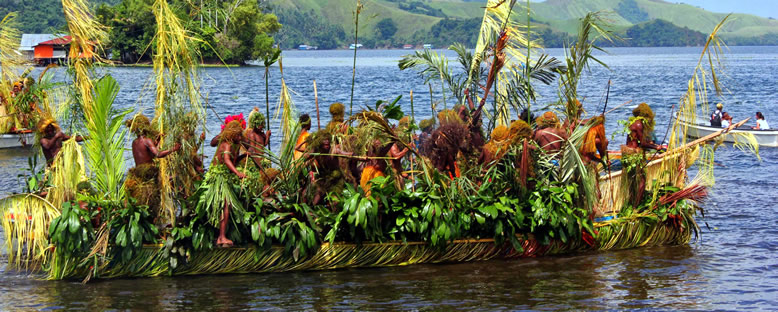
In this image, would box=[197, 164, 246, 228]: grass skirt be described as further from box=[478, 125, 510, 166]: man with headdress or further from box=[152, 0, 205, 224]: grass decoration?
box=[478, 125, 510, 166]: man with headdress

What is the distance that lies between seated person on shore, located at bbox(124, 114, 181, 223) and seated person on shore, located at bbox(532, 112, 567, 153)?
528 centimetres

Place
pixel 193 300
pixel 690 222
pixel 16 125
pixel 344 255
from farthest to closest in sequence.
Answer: pixel 16 125 < pixel 690 222 < pixel 344 255 < pixel 193 300

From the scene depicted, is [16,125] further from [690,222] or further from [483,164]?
[690,222]

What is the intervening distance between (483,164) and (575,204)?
1.55 m

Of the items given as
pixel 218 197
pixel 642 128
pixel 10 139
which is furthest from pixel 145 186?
pixel 10 139

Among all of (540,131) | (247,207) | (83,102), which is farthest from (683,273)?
(83,102)

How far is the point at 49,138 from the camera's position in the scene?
13.5 metres

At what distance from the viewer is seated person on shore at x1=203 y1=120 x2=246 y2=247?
10.5 meters

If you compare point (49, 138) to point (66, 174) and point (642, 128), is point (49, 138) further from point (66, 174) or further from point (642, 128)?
point (642, 128)

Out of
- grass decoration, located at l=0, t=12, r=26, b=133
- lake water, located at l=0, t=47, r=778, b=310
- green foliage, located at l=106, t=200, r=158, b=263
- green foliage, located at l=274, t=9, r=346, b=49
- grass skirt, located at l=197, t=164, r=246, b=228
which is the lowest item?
lake water, located at l=0, t=47, r=778, b=310

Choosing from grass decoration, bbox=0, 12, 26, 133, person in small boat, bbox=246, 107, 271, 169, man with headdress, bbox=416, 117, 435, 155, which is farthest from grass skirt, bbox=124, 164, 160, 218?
grass decoration, bbox=0, 12, 26, 133

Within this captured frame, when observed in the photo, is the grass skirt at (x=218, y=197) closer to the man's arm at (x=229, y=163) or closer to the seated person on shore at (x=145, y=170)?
the man's arm at (x=229, y=163)

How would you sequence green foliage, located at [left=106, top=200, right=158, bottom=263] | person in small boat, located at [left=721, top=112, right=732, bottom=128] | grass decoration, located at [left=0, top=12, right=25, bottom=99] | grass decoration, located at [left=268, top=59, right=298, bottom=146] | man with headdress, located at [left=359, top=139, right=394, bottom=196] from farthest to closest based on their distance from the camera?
person in small boat, located at [left=721, top=112, right=732, bottom=128], grass decoration, located at [left=0, top=12, right=25, bottom=99], grass decoration, located at [left=268, top=59, right=298, bottom=146], man with headdress, located at [left=359, top=139, right=394, bottom=196], green foliage, located at [left=106, top=200, right=158, bottom=263]

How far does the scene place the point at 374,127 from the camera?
1101 cm
